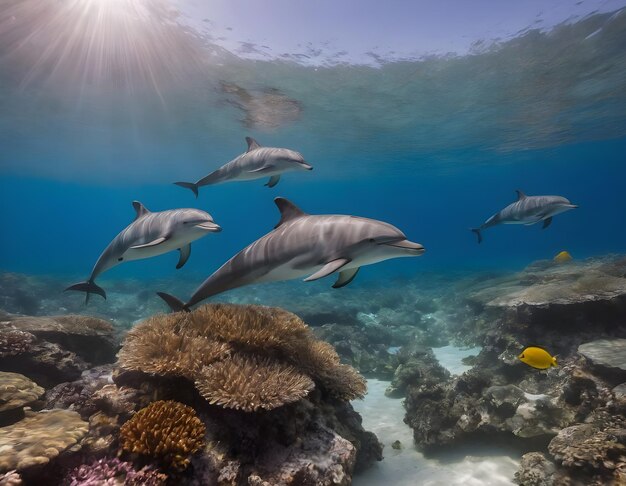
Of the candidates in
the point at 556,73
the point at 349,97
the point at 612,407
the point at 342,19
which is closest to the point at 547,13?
the point at 556,73

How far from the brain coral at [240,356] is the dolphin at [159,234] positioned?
152cm

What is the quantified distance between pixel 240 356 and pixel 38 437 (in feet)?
6.80

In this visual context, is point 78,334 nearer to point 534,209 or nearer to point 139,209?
point 139,209

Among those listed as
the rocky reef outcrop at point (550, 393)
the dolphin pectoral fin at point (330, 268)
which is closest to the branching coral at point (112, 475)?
the dolphin pectoral fin at point (330, 268)

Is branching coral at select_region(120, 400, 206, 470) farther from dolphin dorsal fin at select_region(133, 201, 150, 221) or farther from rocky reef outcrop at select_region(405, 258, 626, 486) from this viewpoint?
dolphin dorsal fin at select_region(133, 201, 150, 221)

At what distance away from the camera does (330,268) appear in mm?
3885

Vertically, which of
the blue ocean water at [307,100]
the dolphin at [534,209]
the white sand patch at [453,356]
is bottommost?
the white sand patch at [453,356]

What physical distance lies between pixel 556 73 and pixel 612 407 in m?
23.0

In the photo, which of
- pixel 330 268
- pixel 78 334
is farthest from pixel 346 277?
pixel 78 334

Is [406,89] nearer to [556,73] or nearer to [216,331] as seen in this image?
[556,73]

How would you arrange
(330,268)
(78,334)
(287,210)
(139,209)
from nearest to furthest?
(330,268) → (287,210) → (78,334) → (139,209)

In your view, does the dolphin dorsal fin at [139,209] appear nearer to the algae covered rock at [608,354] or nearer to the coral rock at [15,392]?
the coral rock at [15,392]

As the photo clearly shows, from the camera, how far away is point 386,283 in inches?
1174

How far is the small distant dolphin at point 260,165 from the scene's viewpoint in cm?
798
